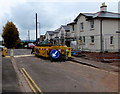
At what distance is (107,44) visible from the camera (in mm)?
24938

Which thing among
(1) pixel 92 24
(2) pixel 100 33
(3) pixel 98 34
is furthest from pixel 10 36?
(2) pixel 100 33

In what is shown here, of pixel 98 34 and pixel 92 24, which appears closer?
pixel 98 34

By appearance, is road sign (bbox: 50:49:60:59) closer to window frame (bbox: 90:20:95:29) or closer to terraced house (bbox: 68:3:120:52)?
terraced house (bbox: 68:3:120:52)

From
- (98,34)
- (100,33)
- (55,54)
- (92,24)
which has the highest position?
(92,24)

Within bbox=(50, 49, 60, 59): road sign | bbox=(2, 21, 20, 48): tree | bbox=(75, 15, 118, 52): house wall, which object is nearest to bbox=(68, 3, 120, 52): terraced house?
bbox=(75, 15, 118, 52): house wall

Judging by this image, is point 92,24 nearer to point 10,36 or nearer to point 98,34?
point 98,34

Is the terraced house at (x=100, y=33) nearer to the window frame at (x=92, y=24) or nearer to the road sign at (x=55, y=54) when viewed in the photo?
the window frame at (x=92, y=24)

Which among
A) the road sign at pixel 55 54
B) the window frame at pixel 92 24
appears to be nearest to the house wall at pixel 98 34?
the window frame at pixel 92 24

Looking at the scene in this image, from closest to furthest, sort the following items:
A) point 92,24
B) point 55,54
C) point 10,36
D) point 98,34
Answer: point 55,54
point 98,34
point 92,24
point 10,36

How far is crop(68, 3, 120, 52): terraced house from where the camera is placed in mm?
24547

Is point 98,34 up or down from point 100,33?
down

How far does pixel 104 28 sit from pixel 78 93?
20392 millimetres

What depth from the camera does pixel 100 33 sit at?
25.3 metres

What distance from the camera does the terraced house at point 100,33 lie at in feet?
80.5
